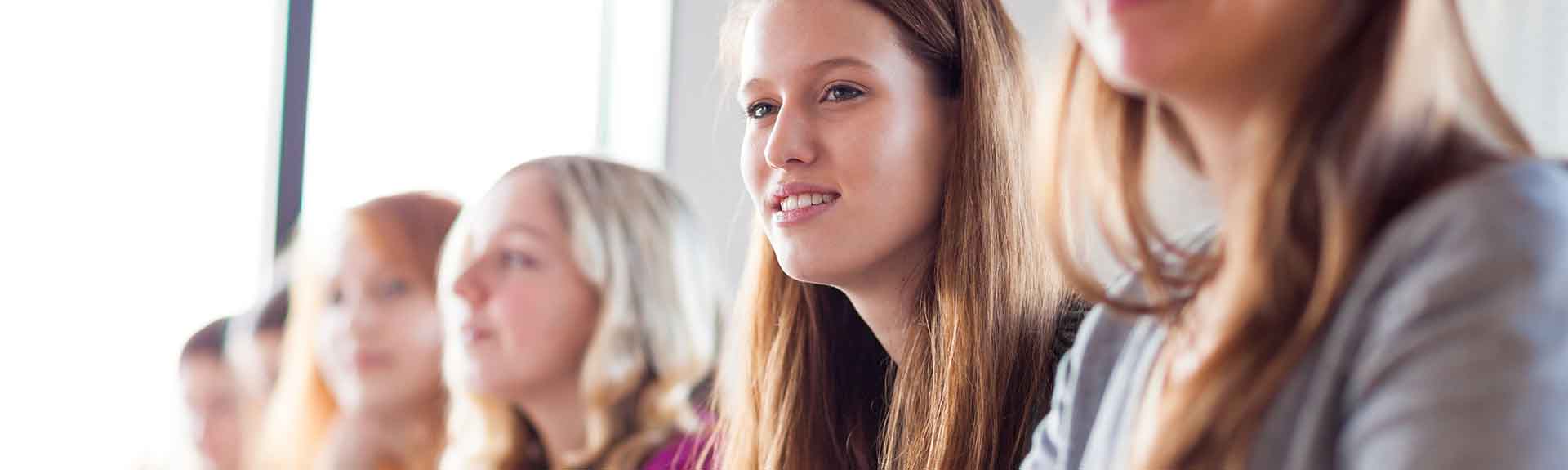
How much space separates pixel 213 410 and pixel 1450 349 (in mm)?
1824

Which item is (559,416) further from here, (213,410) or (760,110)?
(213,410)

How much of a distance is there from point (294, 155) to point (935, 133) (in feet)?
6.23

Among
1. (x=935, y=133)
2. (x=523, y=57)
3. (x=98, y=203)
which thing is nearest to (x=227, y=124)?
(x=98, y=203)

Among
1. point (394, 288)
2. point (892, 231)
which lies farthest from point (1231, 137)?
point (394, 288)

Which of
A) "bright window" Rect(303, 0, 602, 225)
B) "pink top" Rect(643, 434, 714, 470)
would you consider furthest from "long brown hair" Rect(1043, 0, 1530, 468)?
"bright window" Rect(303, 0, 602, 225)

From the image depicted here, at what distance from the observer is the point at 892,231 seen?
48.8 inches

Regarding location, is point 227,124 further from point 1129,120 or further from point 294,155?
point 1129,120

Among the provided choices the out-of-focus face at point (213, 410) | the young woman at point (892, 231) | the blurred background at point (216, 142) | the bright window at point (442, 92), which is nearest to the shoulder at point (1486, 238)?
the young woman at point (892, 231)

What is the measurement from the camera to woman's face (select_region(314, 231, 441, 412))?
5.87 feet

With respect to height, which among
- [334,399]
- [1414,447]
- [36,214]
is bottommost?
[334,399]

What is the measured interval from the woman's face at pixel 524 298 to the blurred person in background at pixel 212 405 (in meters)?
0.53

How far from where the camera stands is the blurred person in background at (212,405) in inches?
76.1

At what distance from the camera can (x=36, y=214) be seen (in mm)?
2508

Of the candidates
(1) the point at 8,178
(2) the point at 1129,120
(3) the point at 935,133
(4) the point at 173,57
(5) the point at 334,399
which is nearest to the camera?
(2) the point at 1129,120
